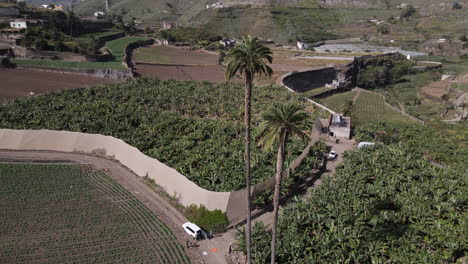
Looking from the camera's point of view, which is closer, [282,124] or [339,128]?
[282,124]

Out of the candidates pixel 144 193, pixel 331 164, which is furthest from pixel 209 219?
pixel 331 164

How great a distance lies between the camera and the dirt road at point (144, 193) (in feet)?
88.7

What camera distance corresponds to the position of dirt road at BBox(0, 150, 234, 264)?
27.0 meters

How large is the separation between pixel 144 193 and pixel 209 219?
9184 mm

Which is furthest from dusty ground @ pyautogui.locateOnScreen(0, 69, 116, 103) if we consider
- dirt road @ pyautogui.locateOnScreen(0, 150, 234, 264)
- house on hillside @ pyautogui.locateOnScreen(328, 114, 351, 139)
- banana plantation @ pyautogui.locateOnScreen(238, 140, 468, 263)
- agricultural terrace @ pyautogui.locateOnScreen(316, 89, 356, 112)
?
banana plantation @ pyautogui.locateOnScreen(238, 140, 468, 263)

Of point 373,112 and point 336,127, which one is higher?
point 336,127

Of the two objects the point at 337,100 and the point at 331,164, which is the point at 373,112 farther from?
the point at 331,164

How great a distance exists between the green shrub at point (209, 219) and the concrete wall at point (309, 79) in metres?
56.3

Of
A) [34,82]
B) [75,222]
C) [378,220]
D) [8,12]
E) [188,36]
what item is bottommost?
[75,222]

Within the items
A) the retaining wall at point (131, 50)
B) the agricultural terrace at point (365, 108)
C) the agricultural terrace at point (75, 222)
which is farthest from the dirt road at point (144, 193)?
the retaining wall at point (131, 50)

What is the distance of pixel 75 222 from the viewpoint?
2992 centimetres

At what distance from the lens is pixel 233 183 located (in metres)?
34.1

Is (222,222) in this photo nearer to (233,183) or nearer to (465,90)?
(233,183)

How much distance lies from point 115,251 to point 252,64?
18.2 meters
